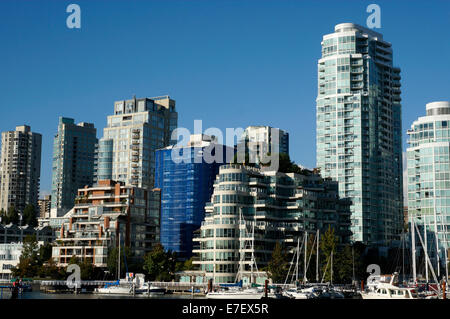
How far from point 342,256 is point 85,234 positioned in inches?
2785

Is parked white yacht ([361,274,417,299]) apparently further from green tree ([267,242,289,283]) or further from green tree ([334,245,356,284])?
green tree ([334,245,356,284])

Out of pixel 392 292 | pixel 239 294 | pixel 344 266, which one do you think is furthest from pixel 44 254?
pixel 392 292

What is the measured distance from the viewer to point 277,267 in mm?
146625

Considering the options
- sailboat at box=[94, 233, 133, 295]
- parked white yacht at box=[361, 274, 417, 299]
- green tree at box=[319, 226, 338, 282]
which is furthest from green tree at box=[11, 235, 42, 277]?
parked white yacht at box=[361, 274, 417, 299]

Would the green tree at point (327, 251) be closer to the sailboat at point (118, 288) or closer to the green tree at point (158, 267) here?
the green tree at point (158, 267)

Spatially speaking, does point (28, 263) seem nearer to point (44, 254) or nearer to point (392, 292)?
point (44, 254)

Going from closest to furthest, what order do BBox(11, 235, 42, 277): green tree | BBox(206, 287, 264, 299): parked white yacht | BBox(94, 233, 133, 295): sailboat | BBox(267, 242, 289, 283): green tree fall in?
BBox(206, 287, 264, 299): parked white yacht → BBox(267, 242, 289, 283): green tree → BBox(94, 233, 133, 295): sailboat → BBox(11, 235, 42, 277): green tree

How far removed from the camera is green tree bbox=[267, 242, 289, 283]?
145 meters

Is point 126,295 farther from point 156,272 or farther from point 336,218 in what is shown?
point 336,218

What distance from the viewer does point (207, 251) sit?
152m
